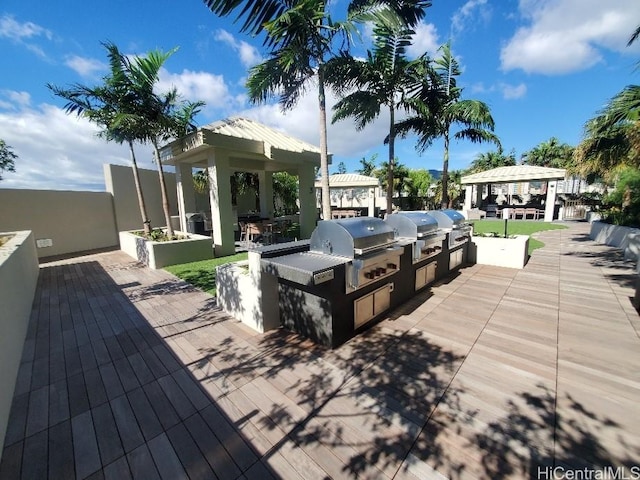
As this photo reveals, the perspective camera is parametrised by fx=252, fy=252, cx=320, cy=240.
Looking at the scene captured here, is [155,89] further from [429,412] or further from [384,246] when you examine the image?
[429,412]

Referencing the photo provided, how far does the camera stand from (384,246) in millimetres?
3777

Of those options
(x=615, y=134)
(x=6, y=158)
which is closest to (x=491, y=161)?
(x=615, y=134)

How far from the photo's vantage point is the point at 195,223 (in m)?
11.1

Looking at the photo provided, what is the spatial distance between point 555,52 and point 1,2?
54.3 ft

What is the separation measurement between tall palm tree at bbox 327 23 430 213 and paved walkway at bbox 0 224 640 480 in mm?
5701

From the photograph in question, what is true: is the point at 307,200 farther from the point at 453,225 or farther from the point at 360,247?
the point at 360,247

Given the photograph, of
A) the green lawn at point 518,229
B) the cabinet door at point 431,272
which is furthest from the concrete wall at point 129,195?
the green lawn at point 518,229

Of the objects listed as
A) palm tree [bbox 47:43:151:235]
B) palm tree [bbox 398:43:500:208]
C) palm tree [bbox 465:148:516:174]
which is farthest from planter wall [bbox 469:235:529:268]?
palm tree [bbox 465:148:516:174]

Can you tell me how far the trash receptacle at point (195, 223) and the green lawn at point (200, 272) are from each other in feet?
11.3

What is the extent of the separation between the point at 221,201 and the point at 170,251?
7.32 feet

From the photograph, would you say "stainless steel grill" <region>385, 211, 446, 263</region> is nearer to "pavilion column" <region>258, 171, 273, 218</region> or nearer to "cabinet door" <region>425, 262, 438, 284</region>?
"cabinet door" <region>425, 262, 438, 284</region>

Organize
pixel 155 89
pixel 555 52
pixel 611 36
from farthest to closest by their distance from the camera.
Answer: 1. pixel 555 52
2. pixel 155 89
3. pixel 611 36

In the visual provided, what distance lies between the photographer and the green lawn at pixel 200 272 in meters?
5.94

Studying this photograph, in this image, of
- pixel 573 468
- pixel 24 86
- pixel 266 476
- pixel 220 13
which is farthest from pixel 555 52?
pixel 24 86
